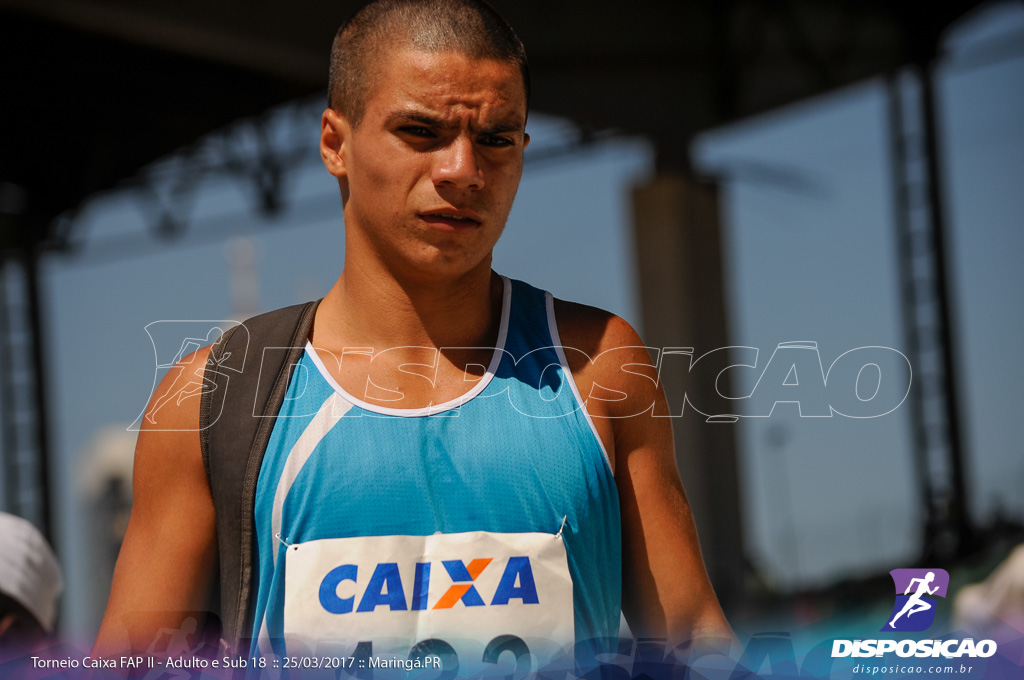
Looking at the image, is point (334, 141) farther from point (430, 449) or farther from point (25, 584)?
point (25, 584)

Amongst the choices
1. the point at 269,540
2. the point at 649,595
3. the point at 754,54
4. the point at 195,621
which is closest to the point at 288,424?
the point at 269,540

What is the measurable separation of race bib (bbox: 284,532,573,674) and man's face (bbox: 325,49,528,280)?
0.46 meters

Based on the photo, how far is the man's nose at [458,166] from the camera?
5.56ft

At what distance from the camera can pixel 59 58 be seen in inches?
334

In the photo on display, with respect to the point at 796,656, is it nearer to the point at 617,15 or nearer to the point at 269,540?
the point at 269,540

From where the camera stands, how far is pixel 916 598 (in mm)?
1692

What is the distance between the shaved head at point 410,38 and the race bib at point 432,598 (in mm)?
716

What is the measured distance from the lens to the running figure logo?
1673 millimetres

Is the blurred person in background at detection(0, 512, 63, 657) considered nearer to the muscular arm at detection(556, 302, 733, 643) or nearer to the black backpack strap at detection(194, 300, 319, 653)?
the black backpack strap at detection(194, 300, 319, 653)

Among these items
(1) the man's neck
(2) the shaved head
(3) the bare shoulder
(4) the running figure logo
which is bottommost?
(4) the running figure logo

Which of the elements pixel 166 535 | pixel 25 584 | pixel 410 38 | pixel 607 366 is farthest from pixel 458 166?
pixel 25 584

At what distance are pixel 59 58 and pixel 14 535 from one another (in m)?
7.25

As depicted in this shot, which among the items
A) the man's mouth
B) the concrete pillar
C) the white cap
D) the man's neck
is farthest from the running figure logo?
the concrete pillar

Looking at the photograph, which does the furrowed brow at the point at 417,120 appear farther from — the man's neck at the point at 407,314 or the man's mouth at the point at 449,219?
the man's neck at the point at 407,314
